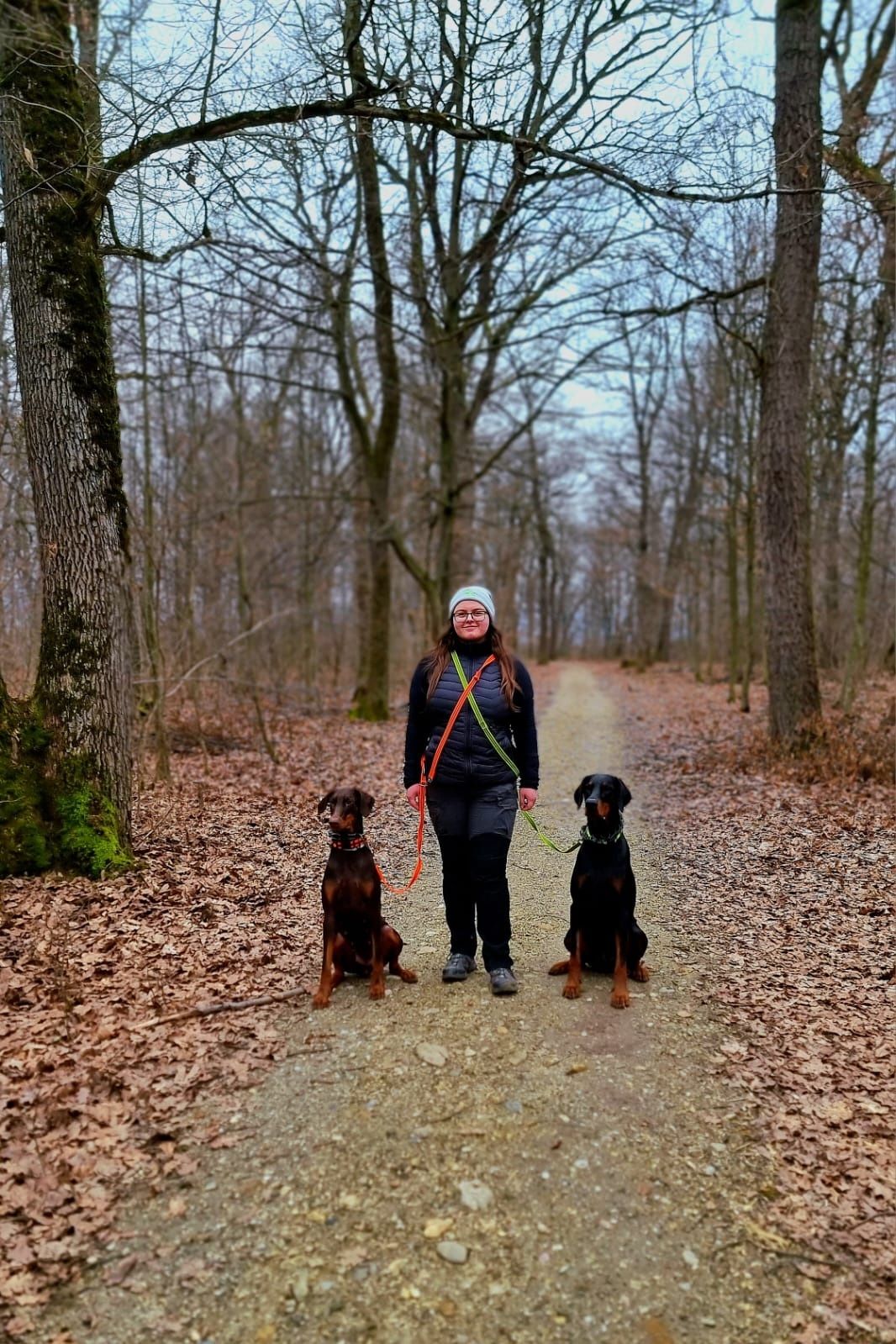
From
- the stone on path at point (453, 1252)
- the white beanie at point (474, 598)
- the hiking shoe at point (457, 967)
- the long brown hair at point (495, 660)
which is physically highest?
the white beanie at point (474, 598)

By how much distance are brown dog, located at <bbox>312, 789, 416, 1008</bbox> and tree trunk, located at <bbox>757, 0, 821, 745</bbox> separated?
7.82 meters

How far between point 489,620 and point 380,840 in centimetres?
385

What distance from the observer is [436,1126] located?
11.6 ft

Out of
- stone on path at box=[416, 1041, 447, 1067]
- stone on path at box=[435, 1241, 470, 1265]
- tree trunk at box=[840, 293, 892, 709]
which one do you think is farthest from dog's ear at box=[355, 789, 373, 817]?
tree trunk at box=[840, 293, 892, 709]

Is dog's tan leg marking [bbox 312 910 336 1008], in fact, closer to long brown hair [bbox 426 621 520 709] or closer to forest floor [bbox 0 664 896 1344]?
forest floor [bbox 0 664 896 1344]

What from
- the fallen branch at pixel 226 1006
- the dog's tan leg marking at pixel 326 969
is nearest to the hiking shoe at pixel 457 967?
the dog's tan leg marking at pixel 326 969

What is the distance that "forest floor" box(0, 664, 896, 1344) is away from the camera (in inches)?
109

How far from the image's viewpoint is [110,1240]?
3025 millimetres

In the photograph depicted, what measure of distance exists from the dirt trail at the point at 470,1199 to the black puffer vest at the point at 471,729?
1.25m

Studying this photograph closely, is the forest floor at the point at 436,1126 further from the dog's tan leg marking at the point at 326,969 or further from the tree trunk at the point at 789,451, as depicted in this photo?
the tree trunk at the point at 789,451

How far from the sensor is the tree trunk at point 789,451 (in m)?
10.4

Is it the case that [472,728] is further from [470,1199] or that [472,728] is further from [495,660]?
[470,1199]

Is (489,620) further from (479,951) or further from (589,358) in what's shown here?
(589,358)

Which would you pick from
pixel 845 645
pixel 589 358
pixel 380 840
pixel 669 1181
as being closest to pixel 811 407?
pixel 589 358
